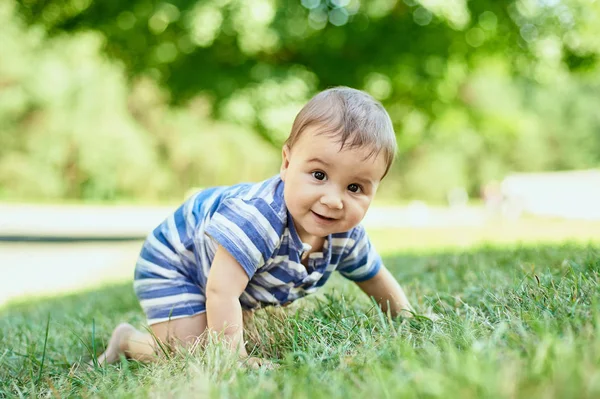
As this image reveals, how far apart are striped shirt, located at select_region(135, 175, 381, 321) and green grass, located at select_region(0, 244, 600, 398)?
0.14 meters

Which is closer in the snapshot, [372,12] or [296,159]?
[296,159]

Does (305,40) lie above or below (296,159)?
above

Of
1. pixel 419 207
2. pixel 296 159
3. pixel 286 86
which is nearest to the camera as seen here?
pixel 296 159

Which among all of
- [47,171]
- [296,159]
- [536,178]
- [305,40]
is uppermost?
[305,40]

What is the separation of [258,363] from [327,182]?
668 mm

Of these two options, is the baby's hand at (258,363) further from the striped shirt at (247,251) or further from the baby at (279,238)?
the striped shirt at (247,251)

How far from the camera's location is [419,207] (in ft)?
68.2

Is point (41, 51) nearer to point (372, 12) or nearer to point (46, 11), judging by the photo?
point (46, 11)

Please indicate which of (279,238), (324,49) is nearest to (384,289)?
(279,238)

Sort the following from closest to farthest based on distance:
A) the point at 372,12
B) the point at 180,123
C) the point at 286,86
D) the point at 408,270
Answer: the point at 408,270 < the point at 372,12 < the point at 286,86 < the point at 180,123

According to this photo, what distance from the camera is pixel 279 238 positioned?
237 centimetres

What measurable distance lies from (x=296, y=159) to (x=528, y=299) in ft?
3.05

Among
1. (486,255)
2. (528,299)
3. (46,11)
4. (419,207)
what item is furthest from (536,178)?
(528,299)

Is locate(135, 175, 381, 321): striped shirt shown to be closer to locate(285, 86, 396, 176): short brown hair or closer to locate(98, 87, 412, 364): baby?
locate(98, 87, 412, 364): baby
